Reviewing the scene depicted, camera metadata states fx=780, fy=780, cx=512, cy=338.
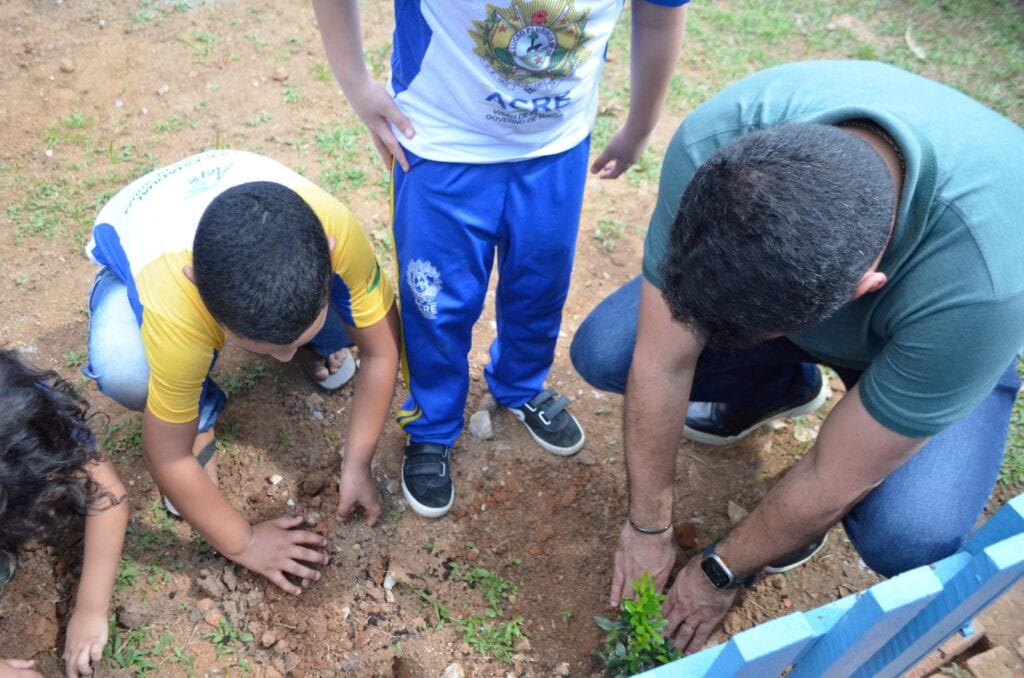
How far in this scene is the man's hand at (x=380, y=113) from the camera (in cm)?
188

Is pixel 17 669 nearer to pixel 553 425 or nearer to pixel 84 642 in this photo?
pixel 84 642

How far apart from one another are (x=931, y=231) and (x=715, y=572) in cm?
91

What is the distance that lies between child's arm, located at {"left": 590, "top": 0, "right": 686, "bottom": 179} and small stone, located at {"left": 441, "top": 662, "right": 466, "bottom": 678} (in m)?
1.42

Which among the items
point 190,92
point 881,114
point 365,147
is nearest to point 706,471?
A: point 881,114

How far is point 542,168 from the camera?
1.94m

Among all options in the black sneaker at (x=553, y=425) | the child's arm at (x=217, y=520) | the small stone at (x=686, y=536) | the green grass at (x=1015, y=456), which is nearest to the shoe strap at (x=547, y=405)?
the black sneaker at (x=553, y=425)

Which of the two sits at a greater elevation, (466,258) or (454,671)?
(466,258)

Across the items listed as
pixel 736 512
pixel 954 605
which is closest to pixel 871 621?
pixel 954 605

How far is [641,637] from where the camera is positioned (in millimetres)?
1752

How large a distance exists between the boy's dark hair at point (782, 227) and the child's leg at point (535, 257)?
675 millimetres

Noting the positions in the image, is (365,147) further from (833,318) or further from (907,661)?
(907,661)

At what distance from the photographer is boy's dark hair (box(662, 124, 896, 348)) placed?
4.03 ft

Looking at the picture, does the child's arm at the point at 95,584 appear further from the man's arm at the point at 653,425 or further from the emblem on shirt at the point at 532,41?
the emblem on shirt at the point at 532,41

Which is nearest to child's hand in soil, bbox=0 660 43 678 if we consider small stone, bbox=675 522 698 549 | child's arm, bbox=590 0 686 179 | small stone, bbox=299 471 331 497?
small stone, bbox=299 471 331 497
